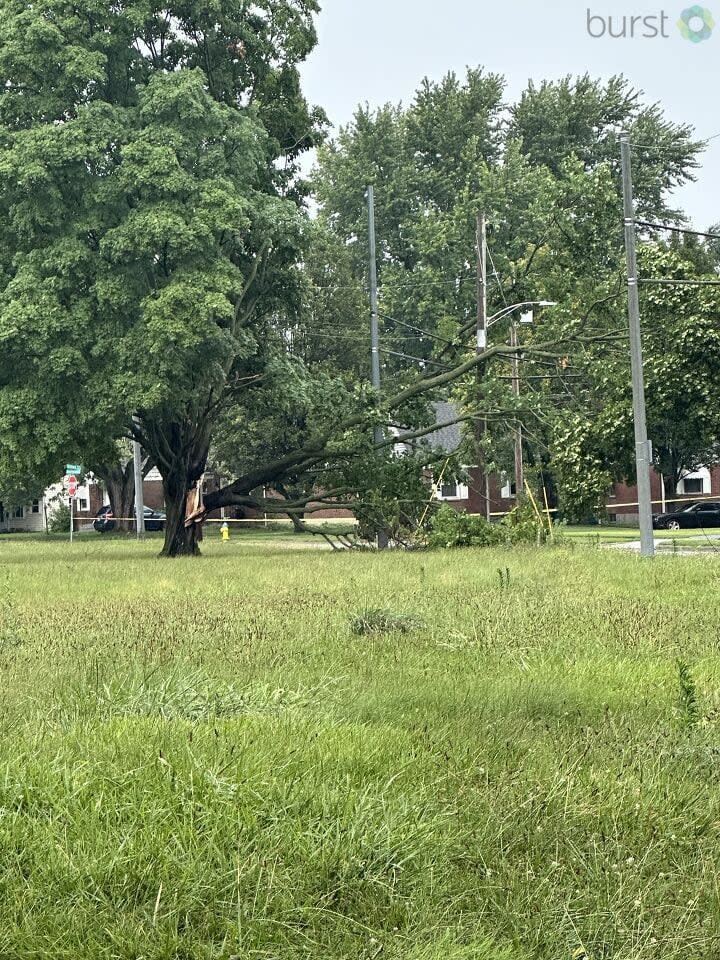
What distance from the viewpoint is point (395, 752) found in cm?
465

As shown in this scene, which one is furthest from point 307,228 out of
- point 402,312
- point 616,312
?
point 402,312

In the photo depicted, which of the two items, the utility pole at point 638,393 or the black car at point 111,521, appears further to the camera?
the black car at point 111,521

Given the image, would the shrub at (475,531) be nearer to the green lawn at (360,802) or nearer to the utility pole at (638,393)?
the utility pole at (638,393)

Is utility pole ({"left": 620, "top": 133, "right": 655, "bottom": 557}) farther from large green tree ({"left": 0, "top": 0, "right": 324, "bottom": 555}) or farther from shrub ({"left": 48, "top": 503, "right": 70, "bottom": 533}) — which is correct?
shrub ({"left": 48, "top": 503, "right": 70, "bottom": 533})

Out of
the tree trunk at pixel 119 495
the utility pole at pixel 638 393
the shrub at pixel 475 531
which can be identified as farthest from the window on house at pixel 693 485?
the utility pole at pixel 638 393

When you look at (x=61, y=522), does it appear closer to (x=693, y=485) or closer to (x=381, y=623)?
(x=693, y=485)

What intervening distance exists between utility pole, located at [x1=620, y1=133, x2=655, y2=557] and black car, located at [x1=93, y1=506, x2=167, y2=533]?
1532 inches

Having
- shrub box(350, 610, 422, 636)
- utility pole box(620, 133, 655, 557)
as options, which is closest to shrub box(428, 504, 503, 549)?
utility pole box(620, 133, 655, 557)

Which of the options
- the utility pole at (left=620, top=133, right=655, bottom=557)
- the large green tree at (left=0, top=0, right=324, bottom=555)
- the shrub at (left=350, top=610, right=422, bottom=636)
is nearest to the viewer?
the shrub at (left=350, top=610, right=422, bottom=636)

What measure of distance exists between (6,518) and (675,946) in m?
80.4

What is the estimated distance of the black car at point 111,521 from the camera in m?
57.9

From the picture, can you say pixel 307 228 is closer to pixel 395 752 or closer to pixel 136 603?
pixel 136 603

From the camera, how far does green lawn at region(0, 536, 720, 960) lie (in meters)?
3.08

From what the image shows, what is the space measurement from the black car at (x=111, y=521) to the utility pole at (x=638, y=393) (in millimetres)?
38910
